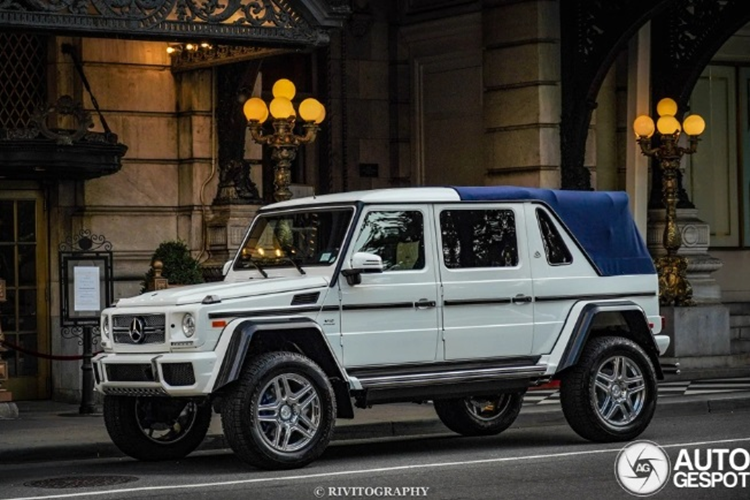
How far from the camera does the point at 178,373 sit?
13.0m

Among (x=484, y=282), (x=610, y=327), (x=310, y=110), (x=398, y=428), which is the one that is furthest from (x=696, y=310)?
(x=484, y=282)

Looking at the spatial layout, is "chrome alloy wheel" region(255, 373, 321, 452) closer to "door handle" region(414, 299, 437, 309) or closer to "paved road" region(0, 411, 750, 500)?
"paved road" region(0, 411, 750, 500)

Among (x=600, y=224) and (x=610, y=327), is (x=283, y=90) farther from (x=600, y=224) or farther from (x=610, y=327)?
(x=610, y=327)

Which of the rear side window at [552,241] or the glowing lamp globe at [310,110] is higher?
the glowing lamp globe at [310,110]

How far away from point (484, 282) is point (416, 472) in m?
2.21

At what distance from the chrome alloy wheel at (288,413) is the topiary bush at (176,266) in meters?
5.92

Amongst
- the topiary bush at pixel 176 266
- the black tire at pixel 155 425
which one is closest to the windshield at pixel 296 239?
the black tire at pixel 155 425

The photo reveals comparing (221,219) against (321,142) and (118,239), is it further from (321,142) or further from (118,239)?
(321,142)

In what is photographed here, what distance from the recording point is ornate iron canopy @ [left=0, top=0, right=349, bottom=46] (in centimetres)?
1641

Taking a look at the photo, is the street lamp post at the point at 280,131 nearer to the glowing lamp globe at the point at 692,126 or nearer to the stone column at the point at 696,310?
the glowing lamp globe at the point at 692,126

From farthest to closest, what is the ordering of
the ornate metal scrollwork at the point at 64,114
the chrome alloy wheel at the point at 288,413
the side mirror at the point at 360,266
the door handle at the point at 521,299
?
the ornate metal scrollwork at the point at 64,114 → the door handle at the point at 521,299 → the side mirror at the point at 360,266 → the chrome alloy wheel at the point at 288,413

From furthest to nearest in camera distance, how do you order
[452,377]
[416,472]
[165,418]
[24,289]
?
1. [24,289]
2. [165,418]
3. [452,377]
4. [416,472]

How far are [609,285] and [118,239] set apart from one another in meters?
6.95

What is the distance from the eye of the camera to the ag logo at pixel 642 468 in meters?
11.5
